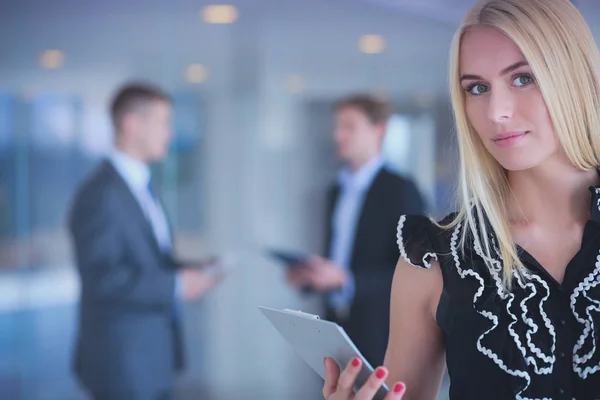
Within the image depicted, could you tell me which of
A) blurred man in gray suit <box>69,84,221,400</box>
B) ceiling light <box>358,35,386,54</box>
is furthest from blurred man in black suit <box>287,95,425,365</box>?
blurred man in gray suit <box>69,84,221,400</box>

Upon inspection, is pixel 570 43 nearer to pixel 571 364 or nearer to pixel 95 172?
pixel 571 364

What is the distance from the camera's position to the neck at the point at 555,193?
1.56 metres

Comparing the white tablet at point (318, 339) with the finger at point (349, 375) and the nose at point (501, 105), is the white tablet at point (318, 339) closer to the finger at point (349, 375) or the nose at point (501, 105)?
the finger at point (349, 375)

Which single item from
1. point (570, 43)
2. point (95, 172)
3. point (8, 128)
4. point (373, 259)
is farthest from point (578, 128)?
point (8, 128)

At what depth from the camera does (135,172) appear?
412cm

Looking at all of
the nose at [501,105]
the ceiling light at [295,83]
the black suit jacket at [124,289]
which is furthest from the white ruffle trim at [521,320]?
the ceiling light at [295,83]

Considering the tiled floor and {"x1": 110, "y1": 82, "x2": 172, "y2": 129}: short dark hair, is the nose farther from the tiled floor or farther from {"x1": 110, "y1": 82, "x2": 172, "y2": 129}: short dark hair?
the tiled floor

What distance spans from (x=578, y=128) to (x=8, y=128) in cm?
377

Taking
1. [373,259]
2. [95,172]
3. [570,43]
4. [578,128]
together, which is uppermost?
[570,43]

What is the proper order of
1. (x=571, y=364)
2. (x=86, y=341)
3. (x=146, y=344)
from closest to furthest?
(x=571, y=364), (x=146, y=344), (x=86, y=341)

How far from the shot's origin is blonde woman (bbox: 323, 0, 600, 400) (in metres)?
1.46

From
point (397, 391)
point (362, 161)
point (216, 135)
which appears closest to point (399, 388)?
point (397, 391)

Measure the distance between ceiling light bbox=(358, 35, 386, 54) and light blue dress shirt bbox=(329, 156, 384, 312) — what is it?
650 millimetres

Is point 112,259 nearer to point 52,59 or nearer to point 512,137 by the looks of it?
point 52,59
